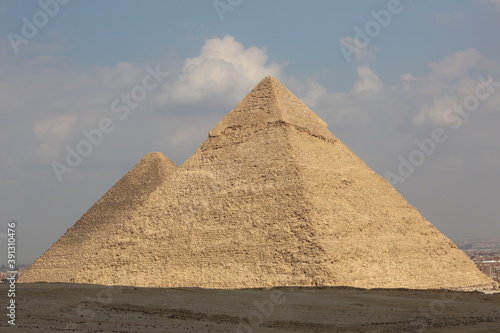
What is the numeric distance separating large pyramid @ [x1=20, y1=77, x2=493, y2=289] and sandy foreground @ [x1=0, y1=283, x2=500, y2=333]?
10009 mm

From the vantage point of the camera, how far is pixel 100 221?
221ft

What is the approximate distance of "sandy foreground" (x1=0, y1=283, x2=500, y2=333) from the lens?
69.7 feet

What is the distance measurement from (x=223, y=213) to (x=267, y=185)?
2.88 meters

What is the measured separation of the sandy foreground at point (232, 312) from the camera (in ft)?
69.7

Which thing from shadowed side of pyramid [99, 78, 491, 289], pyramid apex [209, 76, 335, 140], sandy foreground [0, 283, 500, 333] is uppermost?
pyramid apex [209, 76, 335, 140]

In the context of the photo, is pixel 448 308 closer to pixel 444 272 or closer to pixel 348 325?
pixel 348 325

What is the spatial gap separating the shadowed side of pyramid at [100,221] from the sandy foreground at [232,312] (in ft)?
111

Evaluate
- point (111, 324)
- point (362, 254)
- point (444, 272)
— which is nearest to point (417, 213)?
point (444, 272)

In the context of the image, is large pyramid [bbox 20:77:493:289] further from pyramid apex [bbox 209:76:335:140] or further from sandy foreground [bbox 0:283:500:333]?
sandy foreground [bbox 0:283:500:333]

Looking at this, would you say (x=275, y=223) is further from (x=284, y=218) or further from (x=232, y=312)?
(x=232, y=312)

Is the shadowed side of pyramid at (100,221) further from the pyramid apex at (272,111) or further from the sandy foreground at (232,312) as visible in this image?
the sandy foreground at (232,312)

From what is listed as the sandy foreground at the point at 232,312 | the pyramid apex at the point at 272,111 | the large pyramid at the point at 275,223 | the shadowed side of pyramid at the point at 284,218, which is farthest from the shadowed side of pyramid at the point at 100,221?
the sandy foreground at the point at 232,312

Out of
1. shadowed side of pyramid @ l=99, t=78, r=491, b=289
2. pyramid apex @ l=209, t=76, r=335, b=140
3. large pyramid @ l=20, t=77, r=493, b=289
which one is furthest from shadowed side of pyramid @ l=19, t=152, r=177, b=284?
pyramid apex @ l=209, t=76, r=335, b=140

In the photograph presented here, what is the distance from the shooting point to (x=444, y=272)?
47.9 meters
